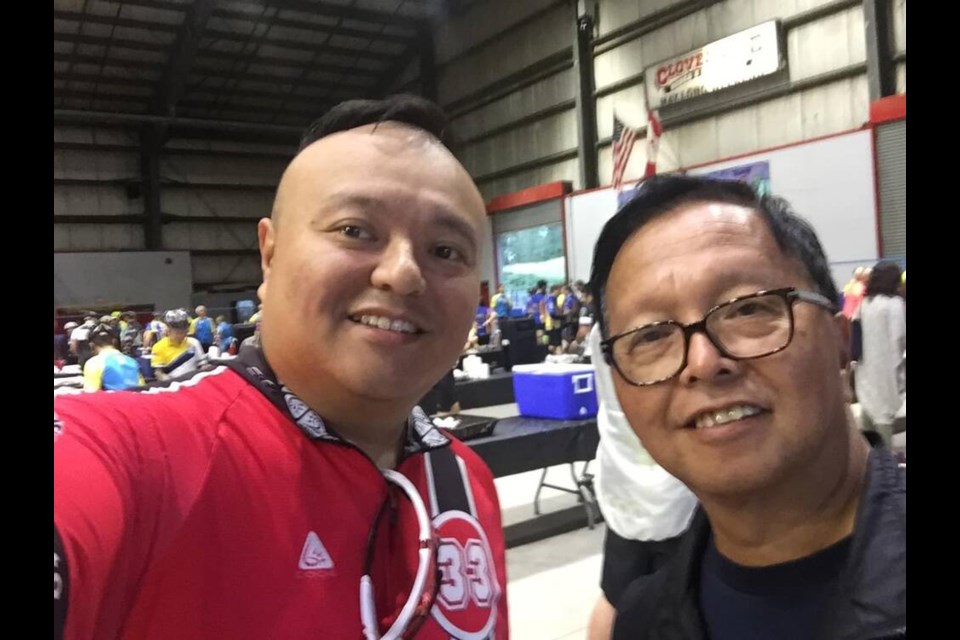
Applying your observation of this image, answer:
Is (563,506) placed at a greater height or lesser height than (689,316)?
lesser

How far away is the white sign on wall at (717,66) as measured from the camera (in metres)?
5.17

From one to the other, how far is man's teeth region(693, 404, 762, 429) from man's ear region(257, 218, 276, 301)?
1.20 feet

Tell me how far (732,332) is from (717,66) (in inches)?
230

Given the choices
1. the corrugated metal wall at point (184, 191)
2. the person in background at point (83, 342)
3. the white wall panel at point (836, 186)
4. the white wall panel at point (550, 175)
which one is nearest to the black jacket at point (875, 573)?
the corrugated metal wall at point (184, 191)

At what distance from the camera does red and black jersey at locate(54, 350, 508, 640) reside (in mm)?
366

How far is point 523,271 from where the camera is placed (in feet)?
20.5

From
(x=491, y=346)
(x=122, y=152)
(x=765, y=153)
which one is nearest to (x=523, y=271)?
(x=491, y=346)

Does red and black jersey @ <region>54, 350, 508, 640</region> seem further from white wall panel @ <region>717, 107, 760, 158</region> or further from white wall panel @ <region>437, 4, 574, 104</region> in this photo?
white wall panel @ <region>717, 107, 760, 158</region>

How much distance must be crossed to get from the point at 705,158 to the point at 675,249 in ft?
19.1

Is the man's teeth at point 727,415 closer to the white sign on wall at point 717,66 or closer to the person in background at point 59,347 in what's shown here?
the person in background at point 59,347

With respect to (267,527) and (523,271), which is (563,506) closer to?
(267,527)

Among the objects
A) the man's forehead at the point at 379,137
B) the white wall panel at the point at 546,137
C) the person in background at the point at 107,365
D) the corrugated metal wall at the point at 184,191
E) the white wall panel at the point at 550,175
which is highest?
the white wall panel at the point at 546,137

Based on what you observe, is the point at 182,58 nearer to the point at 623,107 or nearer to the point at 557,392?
the point at 557,392

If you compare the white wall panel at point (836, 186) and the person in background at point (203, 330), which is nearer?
the person in background at point (203, 330)
